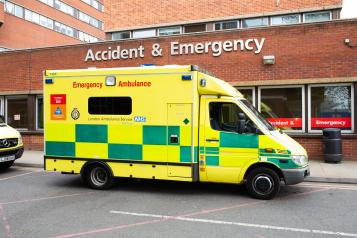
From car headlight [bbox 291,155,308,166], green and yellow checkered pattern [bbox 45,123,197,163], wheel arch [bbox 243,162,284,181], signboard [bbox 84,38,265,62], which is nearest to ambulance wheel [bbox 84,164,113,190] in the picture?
green and yellow checkered pattern [bbox 45,123,197,163]

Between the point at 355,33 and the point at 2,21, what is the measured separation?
26.9 metres

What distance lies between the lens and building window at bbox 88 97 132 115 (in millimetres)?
7758

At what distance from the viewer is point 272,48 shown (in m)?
12.1

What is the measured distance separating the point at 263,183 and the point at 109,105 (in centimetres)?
369

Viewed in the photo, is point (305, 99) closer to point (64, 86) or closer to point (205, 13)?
point (205, 13)

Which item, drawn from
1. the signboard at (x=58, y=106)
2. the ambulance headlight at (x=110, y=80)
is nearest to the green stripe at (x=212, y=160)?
the ambulance headlight at (x=110, y=80)

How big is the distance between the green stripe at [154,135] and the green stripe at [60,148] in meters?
1.81

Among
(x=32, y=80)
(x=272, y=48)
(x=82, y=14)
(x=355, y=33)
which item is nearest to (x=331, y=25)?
(x=355, y=33)

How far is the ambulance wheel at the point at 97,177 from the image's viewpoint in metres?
8.00

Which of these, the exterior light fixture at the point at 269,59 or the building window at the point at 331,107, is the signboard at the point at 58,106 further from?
the building window at the point at 331,107

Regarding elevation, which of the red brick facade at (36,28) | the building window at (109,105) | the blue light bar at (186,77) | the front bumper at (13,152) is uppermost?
the red brick facade at (36,28)

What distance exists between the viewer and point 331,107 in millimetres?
11750

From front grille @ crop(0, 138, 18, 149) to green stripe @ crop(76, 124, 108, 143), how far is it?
3443 mm

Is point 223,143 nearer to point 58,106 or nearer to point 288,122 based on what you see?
point 58,106
